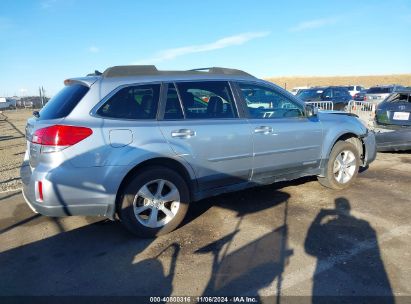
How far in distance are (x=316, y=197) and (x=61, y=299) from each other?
3.70 m

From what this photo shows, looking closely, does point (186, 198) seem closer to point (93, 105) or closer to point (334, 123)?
point (93, 105)

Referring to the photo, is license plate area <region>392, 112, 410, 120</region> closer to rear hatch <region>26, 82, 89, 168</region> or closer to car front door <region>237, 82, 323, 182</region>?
car front door <region>237, 82, 323, 182</region>

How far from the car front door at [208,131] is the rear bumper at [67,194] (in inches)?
36.4

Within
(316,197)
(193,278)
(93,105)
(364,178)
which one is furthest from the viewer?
(364,178)

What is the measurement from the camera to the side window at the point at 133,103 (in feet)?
12.8

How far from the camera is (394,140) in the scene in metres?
8.08

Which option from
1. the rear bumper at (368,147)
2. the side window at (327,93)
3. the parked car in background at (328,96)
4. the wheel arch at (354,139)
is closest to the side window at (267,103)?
the wheel arch at (354,139)

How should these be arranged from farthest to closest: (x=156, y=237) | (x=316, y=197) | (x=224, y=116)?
1. (x=316, y=197)
2. (x=224, y=116)
3. (x=156, y=237)

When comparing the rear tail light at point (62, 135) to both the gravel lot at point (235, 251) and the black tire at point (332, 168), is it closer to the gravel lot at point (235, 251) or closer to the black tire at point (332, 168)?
the gravel lot at point (235, 251)

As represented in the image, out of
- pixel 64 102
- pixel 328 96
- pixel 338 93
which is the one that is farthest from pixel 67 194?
pixel 338 93

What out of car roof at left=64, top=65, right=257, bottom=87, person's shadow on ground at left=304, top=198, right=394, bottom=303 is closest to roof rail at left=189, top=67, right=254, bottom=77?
car roof at left=64, top=65, right=257, bottom=87

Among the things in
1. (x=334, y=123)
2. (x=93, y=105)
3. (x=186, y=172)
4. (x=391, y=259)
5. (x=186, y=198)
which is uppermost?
(x=93, y=105)

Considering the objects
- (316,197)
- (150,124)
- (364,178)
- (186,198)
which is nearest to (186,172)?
(186,198)

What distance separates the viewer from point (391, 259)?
136 inches
